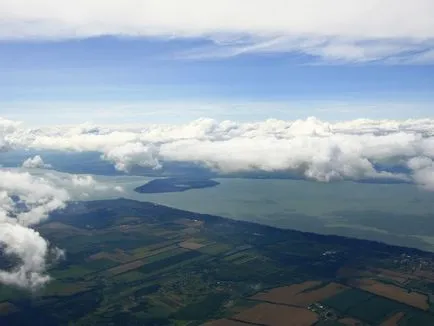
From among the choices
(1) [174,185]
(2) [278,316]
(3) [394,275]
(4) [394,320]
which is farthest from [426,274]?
(1) [174,185]

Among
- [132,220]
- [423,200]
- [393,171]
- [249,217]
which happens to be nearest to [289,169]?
[393,171]

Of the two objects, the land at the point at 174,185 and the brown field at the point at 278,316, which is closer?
the brown field at the point at 278,316

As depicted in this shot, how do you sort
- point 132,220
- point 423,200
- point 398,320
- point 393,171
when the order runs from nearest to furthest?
point 398,320, point 132,220, point 423,200, point 393,171

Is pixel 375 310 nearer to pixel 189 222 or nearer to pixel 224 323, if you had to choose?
pixel 224 323

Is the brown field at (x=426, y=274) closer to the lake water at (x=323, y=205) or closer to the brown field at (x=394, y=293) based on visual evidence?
the brown field at (x=394, y=293)

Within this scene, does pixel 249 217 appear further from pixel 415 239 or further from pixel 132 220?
pixel 415 239

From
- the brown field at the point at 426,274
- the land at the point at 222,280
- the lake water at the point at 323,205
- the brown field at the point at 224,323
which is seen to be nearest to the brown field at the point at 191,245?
the land at the point at 222,280

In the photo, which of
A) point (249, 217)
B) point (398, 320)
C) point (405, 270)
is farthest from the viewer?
point (249, 217)
